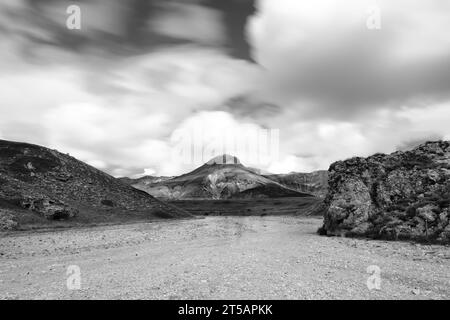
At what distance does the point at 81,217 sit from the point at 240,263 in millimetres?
54050

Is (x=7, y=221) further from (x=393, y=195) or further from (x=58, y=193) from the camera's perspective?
(x=393, y=195)

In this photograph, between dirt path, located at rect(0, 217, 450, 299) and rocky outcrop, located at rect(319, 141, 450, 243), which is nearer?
dirt path, located at rect(0, 217, 450, 299)

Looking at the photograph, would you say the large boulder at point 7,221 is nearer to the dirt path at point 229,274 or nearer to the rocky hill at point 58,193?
the rocky hill at point 58,193

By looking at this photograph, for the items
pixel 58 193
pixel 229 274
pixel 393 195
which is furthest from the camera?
pixel 58 193

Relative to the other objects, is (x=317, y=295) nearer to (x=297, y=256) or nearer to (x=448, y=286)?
(x=448, y=286)

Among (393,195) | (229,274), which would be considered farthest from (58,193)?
(229,274)

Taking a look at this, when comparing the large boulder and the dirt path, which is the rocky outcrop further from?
the large boulder

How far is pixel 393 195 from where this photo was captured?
41000 mm

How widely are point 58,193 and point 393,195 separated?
63.5m

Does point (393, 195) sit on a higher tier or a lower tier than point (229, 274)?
higher

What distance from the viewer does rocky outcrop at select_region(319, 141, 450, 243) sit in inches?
1323

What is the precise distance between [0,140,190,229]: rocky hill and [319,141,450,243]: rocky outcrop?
152ft

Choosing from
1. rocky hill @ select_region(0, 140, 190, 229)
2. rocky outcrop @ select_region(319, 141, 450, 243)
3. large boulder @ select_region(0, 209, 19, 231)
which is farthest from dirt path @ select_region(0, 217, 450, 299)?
rocky hill @ select_region(0, 140, 190, 229)

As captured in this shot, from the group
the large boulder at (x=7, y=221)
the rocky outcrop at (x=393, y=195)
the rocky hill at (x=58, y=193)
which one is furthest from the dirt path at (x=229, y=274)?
the rocky hill at (x=58, y=193)
